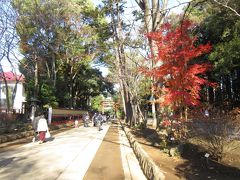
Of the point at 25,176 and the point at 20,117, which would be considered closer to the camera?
the point at 25,176

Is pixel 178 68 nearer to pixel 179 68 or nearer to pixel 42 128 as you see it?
pixel 179 68

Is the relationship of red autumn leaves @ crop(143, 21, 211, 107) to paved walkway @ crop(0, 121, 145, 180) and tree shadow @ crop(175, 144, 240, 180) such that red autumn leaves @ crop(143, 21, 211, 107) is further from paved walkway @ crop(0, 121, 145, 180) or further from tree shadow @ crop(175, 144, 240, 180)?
paved walkway @ crop(0, 121, 145, 180)

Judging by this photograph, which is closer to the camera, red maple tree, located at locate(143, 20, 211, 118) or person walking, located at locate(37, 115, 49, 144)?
red maple tree, located at locate(143, 20, 211, 118)

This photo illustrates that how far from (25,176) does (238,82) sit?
26.5m

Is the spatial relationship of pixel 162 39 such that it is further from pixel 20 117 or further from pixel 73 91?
pixel 73 91

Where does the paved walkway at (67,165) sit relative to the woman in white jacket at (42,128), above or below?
below

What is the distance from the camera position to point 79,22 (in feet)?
135

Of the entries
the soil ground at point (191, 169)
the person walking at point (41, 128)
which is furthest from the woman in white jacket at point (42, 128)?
the soil ground at point (191, 169)

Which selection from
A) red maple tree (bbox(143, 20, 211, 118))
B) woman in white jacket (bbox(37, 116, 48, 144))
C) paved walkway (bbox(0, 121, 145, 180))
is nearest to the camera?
paved walkway (bbox(0, 121, 145, 180))

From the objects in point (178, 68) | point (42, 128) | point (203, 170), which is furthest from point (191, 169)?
point (42, 128)

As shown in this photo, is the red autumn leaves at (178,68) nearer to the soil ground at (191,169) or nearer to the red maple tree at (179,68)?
the red maple tree at (179,68)

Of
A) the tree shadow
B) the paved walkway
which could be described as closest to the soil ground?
the tree shadow

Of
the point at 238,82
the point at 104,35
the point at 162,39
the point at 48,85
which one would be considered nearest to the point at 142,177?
the point at 162,39

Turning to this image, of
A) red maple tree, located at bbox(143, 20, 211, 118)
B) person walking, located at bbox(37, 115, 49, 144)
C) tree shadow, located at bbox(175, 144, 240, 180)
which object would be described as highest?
red maple tree, located at bbox(143, 20, 211, 118)
